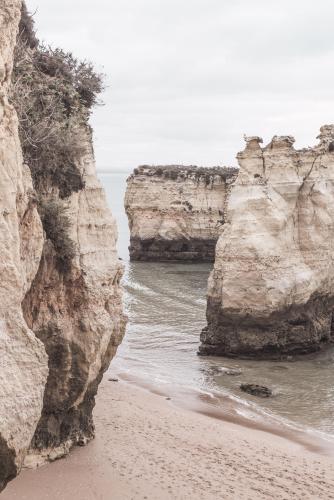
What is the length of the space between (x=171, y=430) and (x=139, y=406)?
1548 millimetres

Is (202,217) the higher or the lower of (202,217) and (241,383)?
the higher

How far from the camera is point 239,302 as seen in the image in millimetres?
17297

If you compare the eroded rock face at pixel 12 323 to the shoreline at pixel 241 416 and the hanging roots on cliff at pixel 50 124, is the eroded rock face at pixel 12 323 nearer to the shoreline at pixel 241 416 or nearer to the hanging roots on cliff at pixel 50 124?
the hanging roots on cliff at pixel 50 124

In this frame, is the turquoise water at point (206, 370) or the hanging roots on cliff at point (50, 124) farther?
the turquoise water at point (206, 370)

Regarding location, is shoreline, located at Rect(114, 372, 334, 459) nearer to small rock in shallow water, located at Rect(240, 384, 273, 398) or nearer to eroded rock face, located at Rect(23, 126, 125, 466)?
small rock in shallow water, located at Rect(240, 384, 273, 398)

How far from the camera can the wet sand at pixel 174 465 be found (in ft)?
26.7

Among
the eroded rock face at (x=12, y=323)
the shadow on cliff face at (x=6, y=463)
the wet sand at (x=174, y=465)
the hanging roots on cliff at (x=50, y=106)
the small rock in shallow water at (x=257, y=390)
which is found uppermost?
the hanging roots on cliff at (x=50, y=106)

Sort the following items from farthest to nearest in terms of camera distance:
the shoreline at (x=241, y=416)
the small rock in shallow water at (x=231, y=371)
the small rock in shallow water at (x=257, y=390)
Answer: the small rock in shallow water at (x=231, y=371), the small rock in shallow water at (x=257, y=390), the shoreline at (x=241, y=416)

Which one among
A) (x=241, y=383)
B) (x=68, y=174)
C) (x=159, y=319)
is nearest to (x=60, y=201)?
(x=68, y=174)

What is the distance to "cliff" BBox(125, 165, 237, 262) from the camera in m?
41.7

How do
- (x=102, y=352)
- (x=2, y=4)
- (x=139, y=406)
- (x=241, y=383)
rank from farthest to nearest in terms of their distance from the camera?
(x=241, y=383)
(x=139, y=406)
(x=102, y=352)
(x=2, y=4)

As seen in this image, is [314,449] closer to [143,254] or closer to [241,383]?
[241,383]

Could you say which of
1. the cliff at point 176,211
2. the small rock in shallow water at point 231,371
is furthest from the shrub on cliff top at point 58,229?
the cliff at point 176,211

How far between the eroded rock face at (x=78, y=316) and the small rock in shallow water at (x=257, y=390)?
6.17 metres
